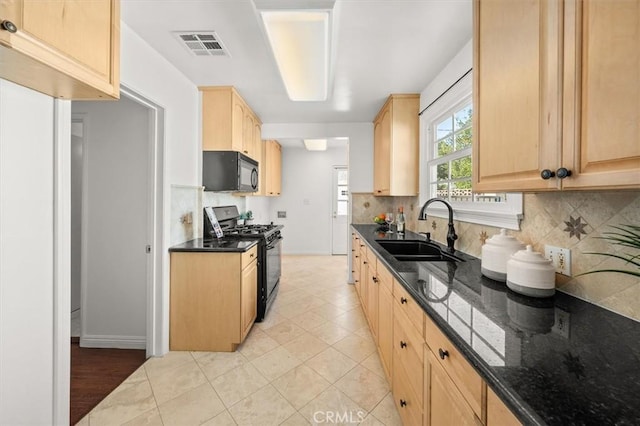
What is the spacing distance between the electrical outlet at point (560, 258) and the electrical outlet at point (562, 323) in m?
0.25

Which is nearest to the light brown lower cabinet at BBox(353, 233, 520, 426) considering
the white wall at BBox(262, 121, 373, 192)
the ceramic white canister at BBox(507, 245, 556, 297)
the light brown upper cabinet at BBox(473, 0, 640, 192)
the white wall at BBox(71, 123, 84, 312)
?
the ceramic white canister at BBox(507, 245, 556, 297)

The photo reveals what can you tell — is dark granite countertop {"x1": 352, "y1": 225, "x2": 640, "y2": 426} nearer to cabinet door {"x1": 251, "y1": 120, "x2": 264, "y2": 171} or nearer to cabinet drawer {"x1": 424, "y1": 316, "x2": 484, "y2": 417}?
cabinet drawer {"x1": 424, "y1": 316, "x2": 484, "y2": 417}

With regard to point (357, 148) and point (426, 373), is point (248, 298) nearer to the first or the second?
point (426, 373)

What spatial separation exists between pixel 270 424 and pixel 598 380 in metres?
1.55

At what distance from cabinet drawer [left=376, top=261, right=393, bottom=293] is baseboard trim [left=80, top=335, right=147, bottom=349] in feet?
7.14

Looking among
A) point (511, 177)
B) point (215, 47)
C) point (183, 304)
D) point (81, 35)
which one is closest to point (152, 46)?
point (215, 47)

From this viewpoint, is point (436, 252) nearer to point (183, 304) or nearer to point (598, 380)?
point (598, 380)

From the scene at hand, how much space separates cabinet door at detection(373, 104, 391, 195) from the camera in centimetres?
305

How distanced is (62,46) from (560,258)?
6.91 feet

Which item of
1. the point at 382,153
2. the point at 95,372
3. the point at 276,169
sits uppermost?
the point at 276,169

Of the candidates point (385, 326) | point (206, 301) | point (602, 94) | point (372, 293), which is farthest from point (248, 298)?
point (602, 94)

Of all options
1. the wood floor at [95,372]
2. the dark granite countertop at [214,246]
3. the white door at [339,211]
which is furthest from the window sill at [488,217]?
the white door at [339,211]

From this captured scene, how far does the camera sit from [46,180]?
47.2 inches

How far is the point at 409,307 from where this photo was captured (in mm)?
1219
